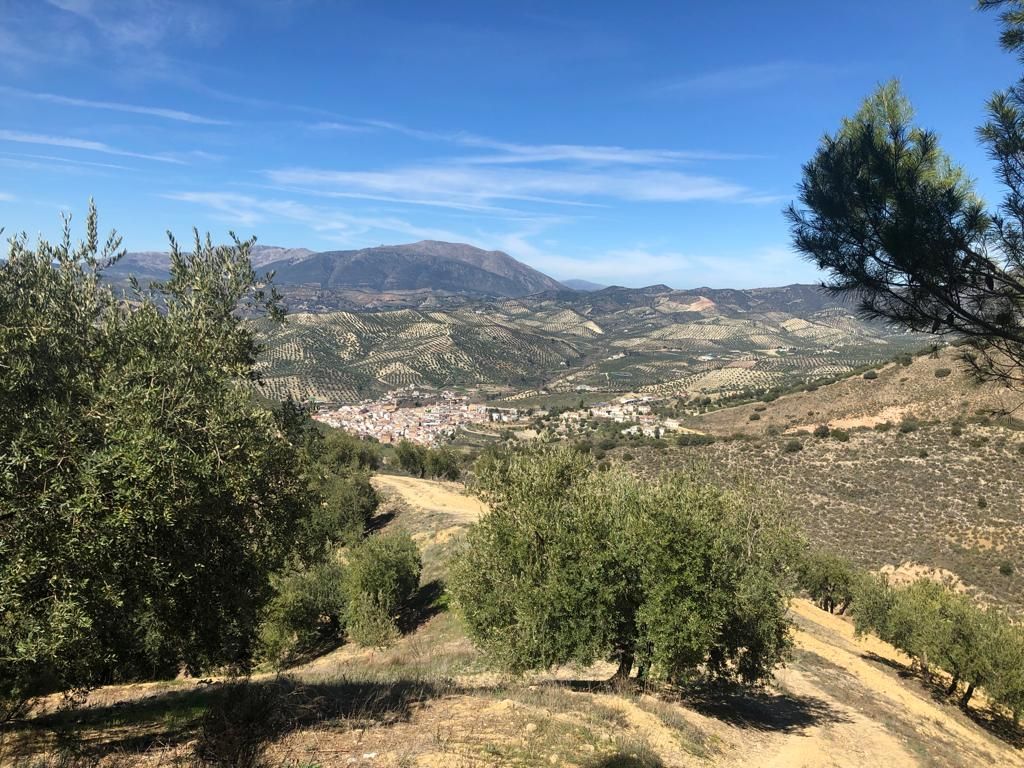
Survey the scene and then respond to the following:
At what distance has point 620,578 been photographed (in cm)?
1554

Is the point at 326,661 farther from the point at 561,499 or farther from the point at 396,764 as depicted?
the point at 396,764

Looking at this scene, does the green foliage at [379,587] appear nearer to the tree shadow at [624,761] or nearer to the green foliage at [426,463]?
the tree shadow at [624,761]

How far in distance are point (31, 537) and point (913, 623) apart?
1461 inches

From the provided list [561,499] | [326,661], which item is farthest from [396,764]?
[326,661]

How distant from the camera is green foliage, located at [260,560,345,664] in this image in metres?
31.4

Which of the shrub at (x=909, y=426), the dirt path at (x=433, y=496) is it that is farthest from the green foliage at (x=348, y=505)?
the shrub at (x=909, y=426)

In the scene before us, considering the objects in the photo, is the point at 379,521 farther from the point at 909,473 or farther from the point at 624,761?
the point at 909,473

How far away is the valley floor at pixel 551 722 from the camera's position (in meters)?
10.3

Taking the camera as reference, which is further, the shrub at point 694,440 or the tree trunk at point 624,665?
the shrub at point 694,440

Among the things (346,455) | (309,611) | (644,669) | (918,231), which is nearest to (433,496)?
(346,455)

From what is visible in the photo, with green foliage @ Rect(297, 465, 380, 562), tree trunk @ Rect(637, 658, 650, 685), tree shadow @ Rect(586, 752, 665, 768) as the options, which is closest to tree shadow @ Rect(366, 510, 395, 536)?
green foliage @ Rect(297, 465, 380, 562)

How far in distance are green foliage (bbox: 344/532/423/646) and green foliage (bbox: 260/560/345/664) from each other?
1444 millimetres

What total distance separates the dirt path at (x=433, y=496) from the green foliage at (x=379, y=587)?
14.3 metres

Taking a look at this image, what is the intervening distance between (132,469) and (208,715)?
677 centimetres
